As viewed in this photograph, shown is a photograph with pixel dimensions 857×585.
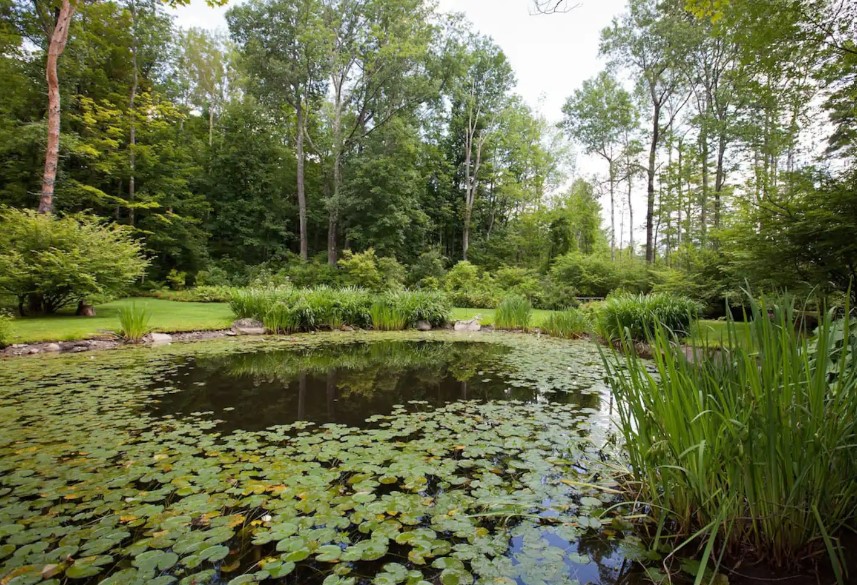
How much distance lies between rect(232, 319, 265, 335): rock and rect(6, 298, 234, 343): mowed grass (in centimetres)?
25

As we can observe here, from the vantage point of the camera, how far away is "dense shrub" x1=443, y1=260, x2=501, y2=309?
14945 mm

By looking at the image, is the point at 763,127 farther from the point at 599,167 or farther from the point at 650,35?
the point at 599,167

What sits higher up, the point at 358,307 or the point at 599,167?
the point at 599,167

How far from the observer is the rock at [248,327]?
319 inches

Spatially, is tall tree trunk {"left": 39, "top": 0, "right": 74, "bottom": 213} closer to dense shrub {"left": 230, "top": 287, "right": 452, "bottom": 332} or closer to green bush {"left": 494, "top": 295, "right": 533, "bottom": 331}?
dense shrub {"left": 230, "top": 287, "right": 452, "bottom": 332}

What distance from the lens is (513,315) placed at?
31.9ft

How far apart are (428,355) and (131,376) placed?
4.10 m

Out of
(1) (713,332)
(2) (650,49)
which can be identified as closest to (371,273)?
(1) (713,332)

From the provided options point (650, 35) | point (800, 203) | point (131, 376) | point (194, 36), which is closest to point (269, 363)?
point (131, 376)

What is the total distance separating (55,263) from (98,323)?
1.43 metres

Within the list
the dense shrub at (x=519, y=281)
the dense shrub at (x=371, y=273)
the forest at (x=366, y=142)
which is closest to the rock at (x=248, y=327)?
the forest at (x=366, y=142)

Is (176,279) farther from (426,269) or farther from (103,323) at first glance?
(426,269)

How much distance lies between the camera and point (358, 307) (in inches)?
376

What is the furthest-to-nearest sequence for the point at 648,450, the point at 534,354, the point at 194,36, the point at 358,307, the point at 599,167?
the point at 599,167 → the point at 194,36 → the point at 358,307 → the point at 534,354 → the point at 648,450
